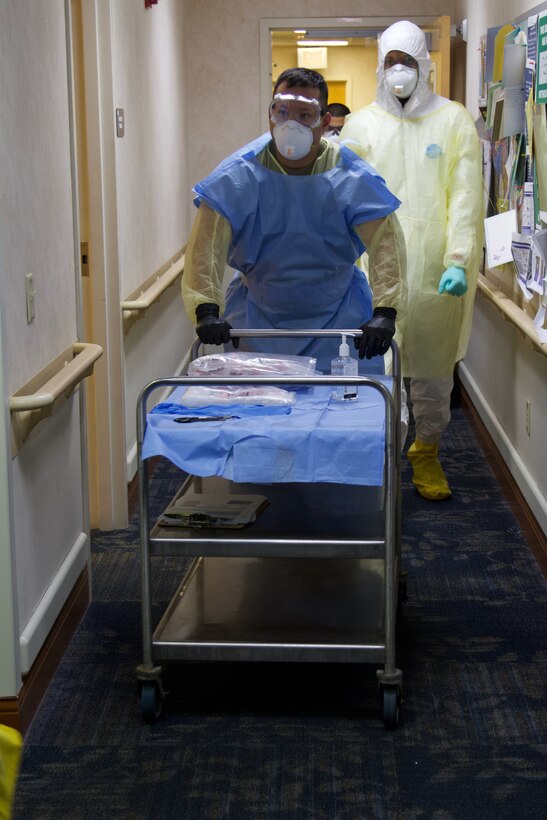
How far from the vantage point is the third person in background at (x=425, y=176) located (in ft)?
13.7

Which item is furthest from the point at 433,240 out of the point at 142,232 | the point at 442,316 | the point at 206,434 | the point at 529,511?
the point at 206,434

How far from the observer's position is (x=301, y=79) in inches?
118

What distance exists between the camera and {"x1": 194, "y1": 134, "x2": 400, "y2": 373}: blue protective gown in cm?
307

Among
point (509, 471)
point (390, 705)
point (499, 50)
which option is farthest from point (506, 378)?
point (390, 705)

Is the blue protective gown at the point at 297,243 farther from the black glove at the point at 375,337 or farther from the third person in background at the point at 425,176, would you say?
the third person in background at the point at 425,176

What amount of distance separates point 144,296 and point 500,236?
1491 mm

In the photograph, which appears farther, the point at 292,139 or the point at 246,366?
the point at 292,139

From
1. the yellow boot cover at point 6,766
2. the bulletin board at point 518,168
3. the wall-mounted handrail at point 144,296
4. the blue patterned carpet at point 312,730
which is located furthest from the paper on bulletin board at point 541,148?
the yellow boot cover at point 6,766

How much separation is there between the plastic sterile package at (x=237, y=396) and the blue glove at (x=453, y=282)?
56.1 inches

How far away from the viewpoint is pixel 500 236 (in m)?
4.62

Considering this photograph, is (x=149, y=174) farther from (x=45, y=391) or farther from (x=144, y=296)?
(x=45, y=391)

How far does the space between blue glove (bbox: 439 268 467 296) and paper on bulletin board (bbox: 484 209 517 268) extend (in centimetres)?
47

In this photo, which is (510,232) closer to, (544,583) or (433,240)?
(433,240)

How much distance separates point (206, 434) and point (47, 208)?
0.85 metres
